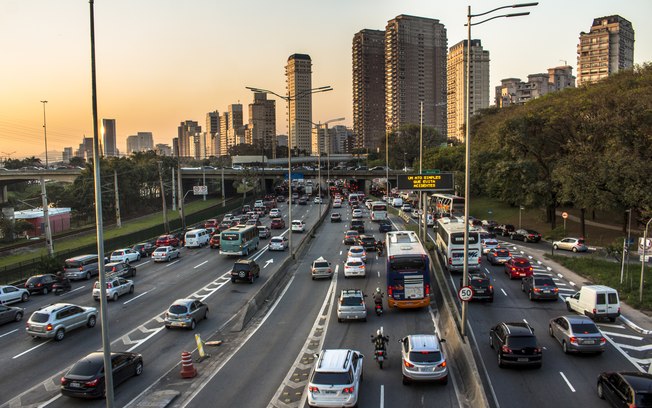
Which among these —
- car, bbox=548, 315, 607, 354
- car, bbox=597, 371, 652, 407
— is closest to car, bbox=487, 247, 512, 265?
car, bbox=548, 315, 607, 354

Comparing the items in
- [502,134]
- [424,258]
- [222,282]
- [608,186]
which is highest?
[502,134]

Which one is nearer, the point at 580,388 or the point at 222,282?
the point at 580,388

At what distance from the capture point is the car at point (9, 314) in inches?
1142

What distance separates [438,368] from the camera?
1797 cm

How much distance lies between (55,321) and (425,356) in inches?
713

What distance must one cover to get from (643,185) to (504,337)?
3191cm

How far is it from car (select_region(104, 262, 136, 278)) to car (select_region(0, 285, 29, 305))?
564 cm

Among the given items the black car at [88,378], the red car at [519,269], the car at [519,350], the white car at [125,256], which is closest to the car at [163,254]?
the white car at [125,256]

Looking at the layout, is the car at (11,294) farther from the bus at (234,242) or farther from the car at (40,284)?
the bus at (234,242)

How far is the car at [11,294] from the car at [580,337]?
3251cm

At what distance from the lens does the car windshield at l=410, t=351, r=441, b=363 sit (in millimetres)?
18047

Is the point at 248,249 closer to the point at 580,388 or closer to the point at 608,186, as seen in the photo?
the point at 608,186

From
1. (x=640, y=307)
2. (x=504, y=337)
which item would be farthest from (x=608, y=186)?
(x=504, y=337)

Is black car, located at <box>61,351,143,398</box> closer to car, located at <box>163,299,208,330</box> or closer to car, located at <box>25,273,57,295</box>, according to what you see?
car, located at <box>163,299,208,330</box>
